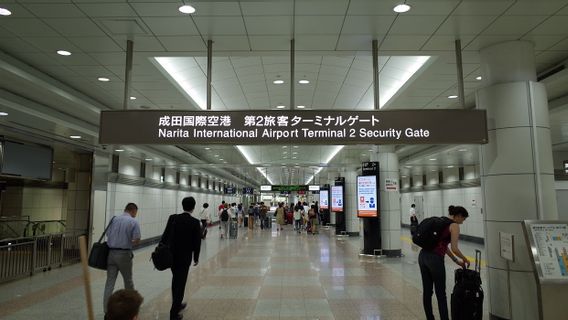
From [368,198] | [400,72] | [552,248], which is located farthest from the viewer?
[368,198]

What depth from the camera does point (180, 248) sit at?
548cm

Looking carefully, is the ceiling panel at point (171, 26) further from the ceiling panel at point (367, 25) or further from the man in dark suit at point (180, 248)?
the man in dark suit at point (180, 248)

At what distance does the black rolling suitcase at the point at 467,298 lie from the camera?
5051 mm

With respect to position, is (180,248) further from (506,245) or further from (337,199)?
(337,199)

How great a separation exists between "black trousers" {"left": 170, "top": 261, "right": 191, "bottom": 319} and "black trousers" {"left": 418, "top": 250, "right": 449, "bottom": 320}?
10.7ft

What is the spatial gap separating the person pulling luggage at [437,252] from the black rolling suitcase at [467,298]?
6.0 inches

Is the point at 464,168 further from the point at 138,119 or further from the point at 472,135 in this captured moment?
the point at 138,119

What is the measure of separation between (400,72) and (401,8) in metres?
3.16

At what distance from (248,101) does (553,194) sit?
671 centimetres

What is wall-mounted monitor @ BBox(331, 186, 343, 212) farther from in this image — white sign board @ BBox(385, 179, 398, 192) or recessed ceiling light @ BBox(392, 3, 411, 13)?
recessed ceiling light @ BBox(392, 3, 411, 13)

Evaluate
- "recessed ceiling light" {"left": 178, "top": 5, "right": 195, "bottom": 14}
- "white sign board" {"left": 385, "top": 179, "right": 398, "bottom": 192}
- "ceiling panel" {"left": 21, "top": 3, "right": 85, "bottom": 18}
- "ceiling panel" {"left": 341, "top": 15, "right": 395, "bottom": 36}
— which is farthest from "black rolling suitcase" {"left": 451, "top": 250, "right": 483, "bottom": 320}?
"white sign board" {"left": 385, "top": 179, "right": 398, "bottom": 192}

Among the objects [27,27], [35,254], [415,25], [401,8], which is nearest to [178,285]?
[27,27]

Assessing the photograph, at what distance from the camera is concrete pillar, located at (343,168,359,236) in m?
20.5

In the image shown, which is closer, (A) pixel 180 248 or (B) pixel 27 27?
(B) pixel 27 27
